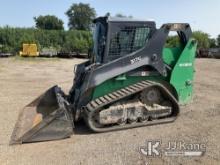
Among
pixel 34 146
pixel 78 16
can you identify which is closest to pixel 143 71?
pixel 34 146

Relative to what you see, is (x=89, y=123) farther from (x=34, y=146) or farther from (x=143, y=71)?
(x=143, y=71)

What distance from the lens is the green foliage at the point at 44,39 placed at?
1593 inches

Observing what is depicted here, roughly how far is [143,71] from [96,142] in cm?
203

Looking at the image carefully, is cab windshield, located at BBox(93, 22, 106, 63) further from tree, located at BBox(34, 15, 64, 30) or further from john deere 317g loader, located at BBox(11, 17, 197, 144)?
tree, located at BBox(34, 15, 64, 30)

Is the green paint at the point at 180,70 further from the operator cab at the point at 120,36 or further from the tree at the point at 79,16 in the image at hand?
the tree at the point at 79,16

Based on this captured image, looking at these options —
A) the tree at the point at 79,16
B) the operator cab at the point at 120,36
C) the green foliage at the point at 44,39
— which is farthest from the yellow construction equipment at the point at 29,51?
the tree at the point at 79,16

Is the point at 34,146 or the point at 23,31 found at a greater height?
the point at 23,31

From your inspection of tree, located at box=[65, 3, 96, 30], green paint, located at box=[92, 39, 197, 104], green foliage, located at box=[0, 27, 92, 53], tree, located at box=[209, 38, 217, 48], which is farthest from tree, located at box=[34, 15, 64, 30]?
green paint, located at box=[92, 39, 197, 104]

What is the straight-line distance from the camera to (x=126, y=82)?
22.9 feet

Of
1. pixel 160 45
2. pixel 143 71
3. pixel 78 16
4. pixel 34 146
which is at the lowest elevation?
pixel 34 146

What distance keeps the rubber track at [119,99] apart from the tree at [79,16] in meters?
86.0

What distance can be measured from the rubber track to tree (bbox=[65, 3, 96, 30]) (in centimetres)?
8596

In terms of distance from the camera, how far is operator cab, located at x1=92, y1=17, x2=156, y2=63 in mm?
6809

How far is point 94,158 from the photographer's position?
520cm
